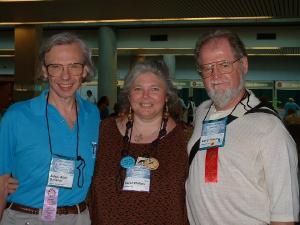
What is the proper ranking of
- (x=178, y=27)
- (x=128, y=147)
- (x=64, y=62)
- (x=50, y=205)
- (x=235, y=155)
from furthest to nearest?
1. (x=178, y=27)
2. (x=128, y=147)
3. (x=64, y=62)
4. (x=50, y=205)
5. (x=235, y=155)

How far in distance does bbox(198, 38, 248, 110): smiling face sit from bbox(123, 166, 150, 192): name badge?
1.80ft

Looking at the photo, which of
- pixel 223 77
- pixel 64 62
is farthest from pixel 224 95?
pixel 64 62

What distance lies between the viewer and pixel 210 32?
215 cm

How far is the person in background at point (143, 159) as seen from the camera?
2.19 m

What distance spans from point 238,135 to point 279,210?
1.27ft

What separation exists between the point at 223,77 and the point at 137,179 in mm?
713

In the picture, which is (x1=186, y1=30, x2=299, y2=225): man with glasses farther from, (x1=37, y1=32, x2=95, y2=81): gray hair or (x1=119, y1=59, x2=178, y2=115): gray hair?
(x1=37, y1=32, x2=95, y2=81): gray hair

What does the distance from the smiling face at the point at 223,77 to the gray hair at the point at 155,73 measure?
1.22 feet

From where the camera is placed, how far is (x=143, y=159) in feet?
7.38

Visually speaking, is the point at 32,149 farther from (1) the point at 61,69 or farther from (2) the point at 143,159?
(2) the point at 143,159

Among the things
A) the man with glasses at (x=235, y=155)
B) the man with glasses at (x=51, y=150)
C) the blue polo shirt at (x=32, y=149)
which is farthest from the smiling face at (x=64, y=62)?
the man with glasses at (x=235, y=155)

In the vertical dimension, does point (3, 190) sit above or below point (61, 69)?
below

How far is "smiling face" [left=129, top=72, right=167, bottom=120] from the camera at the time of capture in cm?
234

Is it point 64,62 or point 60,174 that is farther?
point 64,62
